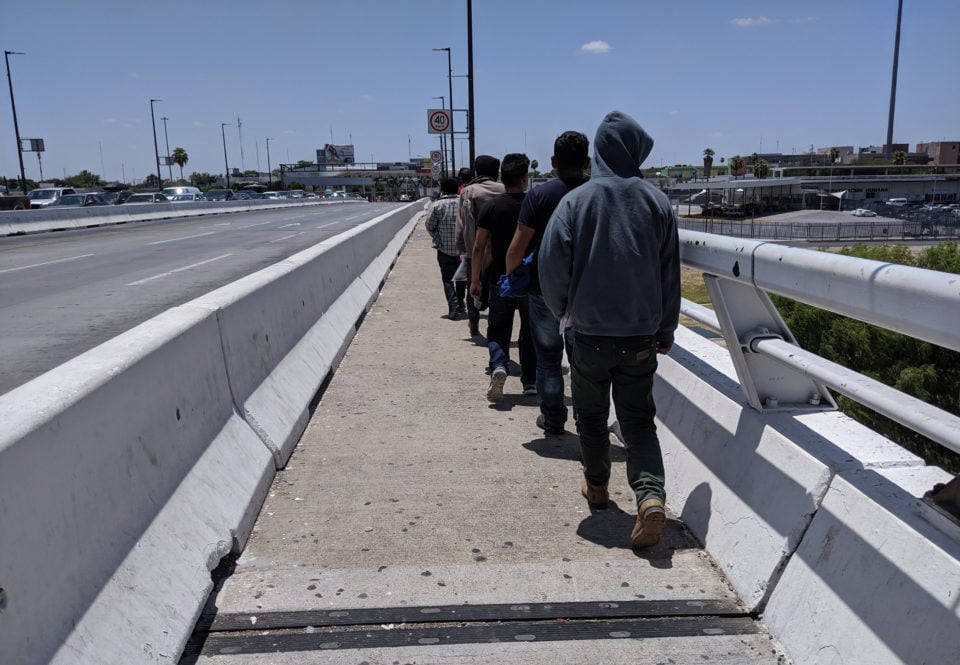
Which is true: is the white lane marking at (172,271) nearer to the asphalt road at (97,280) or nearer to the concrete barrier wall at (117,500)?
the asphalt road at (97,280)

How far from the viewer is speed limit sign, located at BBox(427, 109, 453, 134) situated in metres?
32.5

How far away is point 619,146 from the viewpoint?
13.1 feet

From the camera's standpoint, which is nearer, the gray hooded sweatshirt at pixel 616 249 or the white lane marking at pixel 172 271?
the gray hooded sweatshirt at pixel 616 249

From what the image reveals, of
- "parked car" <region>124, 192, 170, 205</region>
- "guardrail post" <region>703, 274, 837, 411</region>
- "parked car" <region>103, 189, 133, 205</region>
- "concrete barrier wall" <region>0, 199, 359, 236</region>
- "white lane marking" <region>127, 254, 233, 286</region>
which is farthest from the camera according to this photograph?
"parked car" <region>124, 192, 170, 205</region>

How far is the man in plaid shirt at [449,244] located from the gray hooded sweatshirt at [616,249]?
6505 mm

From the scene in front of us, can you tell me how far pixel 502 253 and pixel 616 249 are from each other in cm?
294

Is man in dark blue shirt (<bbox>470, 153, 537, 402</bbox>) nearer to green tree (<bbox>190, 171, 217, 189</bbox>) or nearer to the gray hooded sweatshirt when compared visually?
the gray hooded sweatshirt

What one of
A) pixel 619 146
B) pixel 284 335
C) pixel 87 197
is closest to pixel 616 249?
pixel 619 146

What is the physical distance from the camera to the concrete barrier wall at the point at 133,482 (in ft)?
7.68

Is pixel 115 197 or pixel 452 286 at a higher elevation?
pixel 115 197

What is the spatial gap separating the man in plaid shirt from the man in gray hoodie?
21.3ft

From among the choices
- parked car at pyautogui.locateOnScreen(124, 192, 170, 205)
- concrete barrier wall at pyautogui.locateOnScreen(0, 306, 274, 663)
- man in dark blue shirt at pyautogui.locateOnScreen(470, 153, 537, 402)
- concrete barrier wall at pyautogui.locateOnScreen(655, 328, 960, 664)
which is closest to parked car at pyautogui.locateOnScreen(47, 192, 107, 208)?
parked car at pyautogui.locateOnScreen(124, 192, 170, 205)

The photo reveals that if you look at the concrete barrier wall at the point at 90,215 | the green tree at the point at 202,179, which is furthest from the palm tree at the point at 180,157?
the concrete barrier wall at the point at 90,215

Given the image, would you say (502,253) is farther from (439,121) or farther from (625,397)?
(439,121)
